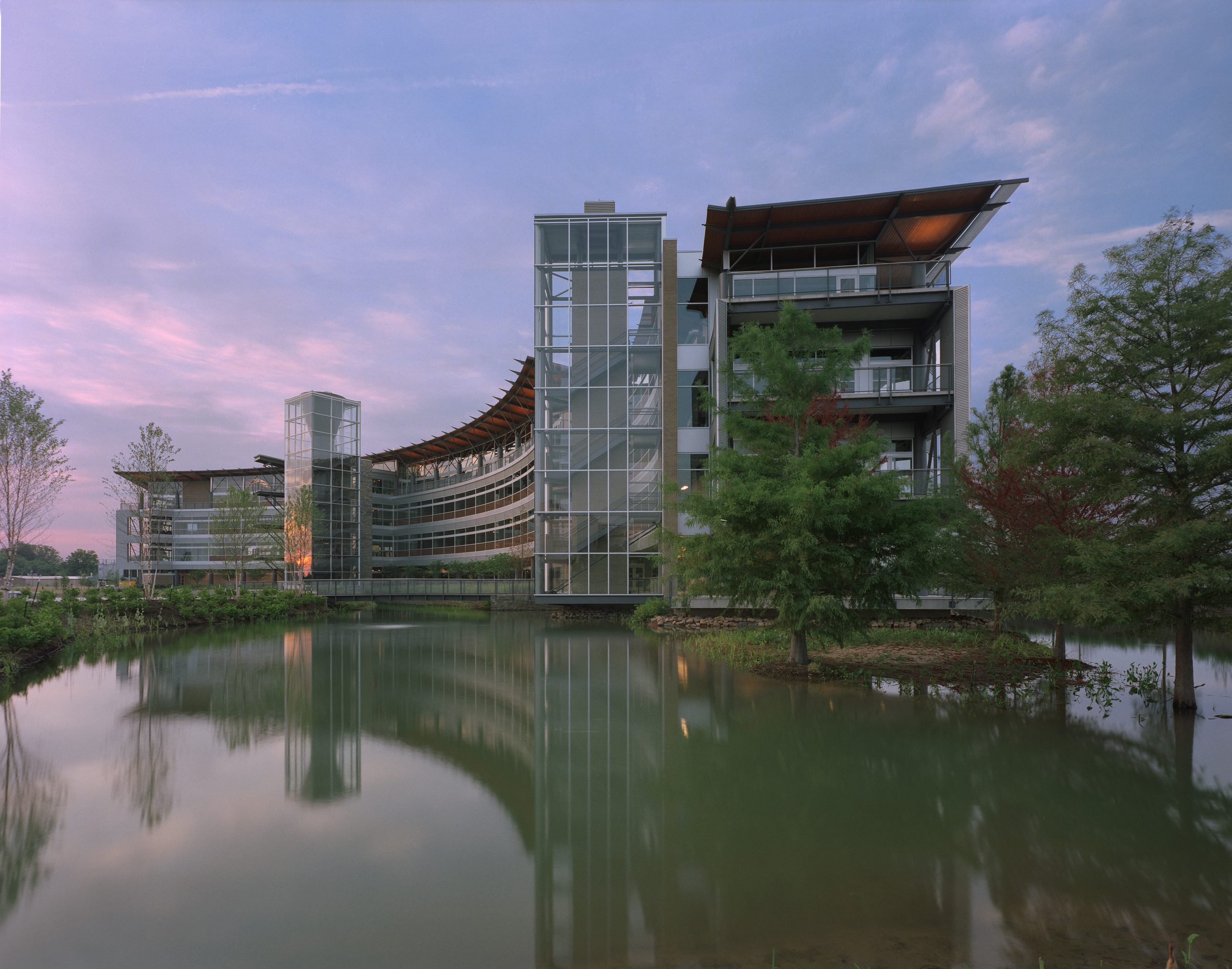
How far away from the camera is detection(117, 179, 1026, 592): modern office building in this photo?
73.9ft

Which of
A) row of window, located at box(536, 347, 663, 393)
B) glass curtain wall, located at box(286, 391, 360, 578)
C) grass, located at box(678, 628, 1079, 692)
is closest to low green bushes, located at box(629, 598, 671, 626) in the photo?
grass, located at box(678, 628, 1079, 692)

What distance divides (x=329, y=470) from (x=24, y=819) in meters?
44.2

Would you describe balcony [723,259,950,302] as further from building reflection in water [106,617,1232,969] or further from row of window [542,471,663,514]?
building reflection in water [106,617,1232,969]

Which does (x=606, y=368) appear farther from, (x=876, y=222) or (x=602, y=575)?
(x=876, y=222)

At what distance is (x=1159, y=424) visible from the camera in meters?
9.27

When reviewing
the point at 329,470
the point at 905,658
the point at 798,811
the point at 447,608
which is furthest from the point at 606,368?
the point at 329,470

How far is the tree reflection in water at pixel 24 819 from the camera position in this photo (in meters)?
5.11

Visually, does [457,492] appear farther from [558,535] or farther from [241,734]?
[241,734]

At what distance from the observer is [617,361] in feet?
92.7

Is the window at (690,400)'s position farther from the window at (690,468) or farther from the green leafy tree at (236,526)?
the green leafy tree at (236,526)

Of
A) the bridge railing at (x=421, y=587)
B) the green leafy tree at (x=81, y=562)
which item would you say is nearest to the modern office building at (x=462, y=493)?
the bridge railing at (x=421, y=587)

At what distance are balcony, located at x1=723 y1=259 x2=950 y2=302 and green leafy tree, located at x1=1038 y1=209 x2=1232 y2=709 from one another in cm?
1337

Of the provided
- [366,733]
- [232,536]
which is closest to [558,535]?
[366,733]

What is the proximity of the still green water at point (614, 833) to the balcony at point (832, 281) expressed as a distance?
16177 millimetres
